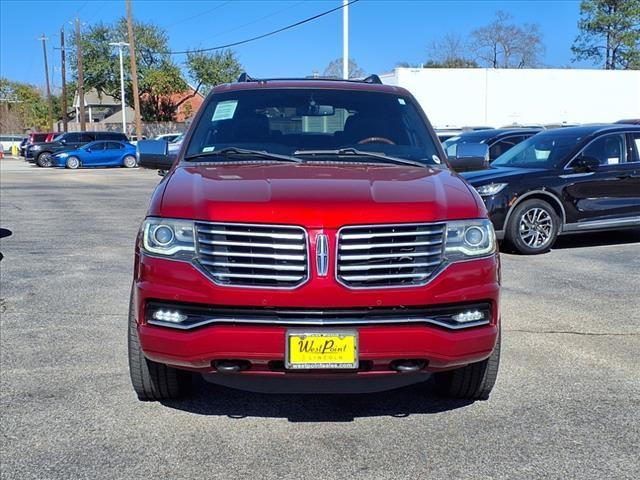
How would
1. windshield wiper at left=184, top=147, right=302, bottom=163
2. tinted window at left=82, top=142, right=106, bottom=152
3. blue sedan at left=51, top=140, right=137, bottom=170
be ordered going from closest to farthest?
windshield wiper at left=184, top=147, right=302, bottom=163 → blue sedan at left=51, top=140, right=137, bottom=170 → tinted window at left=82, top=142, right=106, bottom=152

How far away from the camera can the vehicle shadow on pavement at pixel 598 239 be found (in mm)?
10227

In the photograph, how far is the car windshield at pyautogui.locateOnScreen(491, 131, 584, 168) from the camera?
959 centimetres

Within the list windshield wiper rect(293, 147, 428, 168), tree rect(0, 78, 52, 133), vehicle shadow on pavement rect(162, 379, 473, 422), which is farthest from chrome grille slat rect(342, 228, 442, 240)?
tree rect(0, 78, 52, 133)

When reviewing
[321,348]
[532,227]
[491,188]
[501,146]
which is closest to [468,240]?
[321,348]

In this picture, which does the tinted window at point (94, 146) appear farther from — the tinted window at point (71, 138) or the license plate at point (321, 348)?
the license plate at point (321, 348)

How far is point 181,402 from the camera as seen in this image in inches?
167

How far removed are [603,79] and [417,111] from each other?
34186 mm

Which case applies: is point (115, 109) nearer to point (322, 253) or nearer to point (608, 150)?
point (608, 150)

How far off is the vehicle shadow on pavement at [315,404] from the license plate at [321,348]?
0.78 meters

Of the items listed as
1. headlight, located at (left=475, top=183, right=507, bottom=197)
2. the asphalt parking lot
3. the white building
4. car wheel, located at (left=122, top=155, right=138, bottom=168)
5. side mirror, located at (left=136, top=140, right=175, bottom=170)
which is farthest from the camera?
the white building

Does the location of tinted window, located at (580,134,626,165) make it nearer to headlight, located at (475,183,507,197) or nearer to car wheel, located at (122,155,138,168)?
headlight, located at (475,183,507,197)

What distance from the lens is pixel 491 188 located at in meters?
9.18

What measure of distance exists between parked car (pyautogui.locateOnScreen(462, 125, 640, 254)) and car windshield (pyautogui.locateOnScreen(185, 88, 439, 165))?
171 inches

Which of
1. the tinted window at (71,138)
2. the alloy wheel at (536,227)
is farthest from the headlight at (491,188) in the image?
the tinted window at (71,138)
